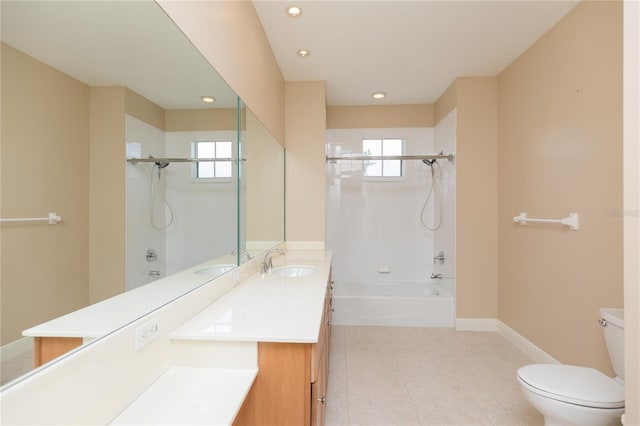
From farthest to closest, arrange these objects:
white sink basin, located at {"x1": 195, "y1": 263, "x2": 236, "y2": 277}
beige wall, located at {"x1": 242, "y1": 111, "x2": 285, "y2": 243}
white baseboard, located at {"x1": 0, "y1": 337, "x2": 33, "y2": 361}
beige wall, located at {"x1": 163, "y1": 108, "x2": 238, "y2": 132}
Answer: beige wall, located at {"x1": 242, "y1": 111, "x2": 285, "y2": 243} < white sink basin, located at {"x1": 195, "y1": 263, "x2": 236, "y2": 277} < beige wall, located at {"x1": 163, "y1": 108, "x2": 238, "y2": 132} < white baseboard, located at {"x1": 0, "y1": 337, "x2": 33, "y2": 361}

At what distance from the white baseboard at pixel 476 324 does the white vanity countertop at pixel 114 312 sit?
294 cm

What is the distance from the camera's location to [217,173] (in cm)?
161

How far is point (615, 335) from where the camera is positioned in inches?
61.7

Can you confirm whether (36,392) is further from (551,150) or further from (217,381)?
(551,150)

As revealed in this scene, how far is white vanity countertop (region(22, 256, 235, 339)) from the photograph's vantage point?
67 cm

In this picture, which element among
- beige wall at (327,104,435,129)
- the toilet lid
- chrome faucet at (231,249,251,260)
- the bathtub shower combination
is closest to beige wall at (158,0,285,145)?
chrome faucet at (231,249,251,260)

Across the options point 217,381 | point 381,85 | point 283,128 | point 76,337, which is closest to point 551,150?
point 381,85

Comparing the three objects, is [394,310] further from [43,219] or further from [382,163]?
[43,219]

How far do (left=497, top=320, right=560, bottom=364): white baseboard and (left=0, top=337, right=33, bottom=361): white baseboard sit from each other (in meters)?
3.10

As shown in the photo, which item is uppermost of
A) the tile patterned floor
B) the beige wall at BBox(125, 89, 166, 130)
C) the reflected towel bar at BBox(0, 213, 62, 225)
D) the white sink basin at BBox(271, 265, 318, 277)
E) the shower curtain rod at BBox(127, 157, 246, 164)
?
the beige wall at BBox(125, 89, 166, 130)

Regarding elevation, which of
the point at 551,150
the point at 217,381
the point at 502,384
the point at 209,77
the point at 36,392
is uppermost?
the point at 209,77

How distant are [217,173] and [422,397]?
199cm

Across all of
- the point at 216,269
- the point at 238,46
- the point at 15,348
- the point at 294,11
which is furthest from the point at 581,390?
the point at 294,11

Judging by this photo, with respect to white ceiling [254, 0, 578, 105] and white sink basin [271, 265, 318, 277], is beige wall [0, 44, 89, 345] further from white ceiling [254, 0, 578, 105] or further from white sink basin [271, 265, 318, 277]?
white ceiling [254, 0, 578, 105]
